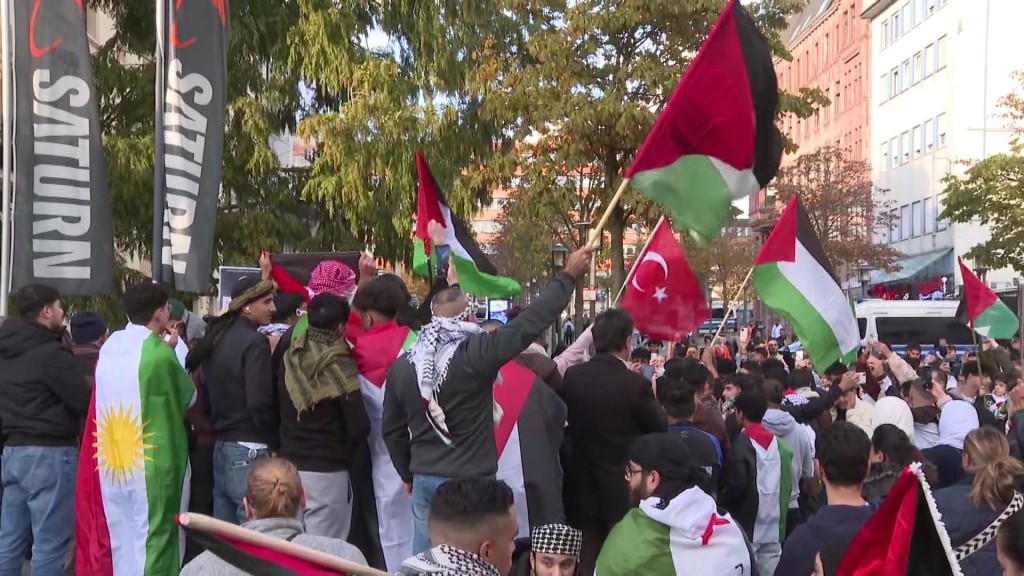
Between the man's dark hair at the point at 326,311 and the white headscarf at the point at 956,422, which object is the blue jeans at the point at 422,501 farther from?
the white headscarf at the point at 956,422

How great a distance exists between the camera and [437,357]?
19.3 ft

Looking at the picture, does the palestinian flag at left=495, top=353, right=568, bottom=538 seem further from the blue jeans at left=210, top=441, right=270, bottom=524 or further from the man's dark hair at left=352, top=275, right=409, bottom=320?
the blue jeans at left=210, top=441, right=270, bottom=524

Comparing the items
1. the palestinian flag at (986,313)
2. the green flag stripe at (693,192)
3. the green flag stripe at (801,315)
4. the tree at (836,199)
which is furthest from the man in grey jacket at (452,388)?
the tree at (836,199)

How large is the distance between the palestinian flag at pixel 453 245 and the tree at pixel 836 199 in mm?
43894

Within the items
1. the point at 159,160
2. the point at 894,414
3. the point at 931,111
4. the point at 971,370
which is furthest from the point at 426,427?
the point at 931,111

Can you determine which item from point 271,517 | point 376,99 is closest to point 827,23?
point 376,99

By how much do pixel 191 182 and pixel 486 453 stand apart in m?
4.90

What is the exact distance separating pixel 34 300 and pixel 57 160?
103 inches

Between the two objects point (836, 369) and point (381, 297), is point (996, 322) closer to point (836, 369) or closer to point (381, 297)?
point (836, 369)

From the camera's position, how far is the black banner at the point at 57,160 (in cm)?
930

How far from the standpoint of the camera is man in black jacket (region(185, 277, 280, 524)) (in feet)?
23.3

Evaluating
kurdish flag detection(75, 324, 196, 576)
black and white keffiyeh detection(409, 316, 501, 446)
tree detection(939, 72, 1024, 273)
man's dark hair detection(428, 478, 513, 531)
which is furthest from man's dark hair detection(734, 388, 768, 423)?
tree detection(939, 72, 1024, 273)

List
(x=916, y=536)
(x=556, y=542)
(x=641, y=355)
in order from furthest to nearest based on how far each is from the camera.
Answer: (x=641, y=355)
(x=556, y=542)
(x=916, y=536)

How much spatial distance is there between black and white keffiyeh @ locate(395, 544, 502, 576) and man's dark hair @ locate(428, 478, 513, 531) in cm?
12
